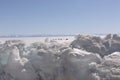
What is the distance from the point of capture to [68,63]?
5969 mm

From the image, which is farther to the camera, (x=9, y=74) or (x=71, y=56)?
(x=9, y=74)

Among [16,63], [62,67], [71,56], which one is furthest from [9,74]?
[71,56]

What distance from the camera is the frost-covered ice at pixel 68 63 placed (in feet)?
16.9

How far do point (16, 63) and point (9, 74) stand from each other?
0.43m

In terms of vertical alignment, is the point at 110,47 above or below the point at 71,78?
above

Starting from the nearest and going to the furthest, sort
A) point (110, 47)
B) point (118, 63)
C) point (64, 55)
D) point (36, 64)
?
point (118, 63)
point (64, 55)
point (36, 64)
point (110, 47)

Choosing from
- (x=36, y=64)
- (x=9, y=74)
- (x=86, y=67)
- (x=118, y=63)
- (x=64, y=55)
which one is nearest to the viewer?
(x=118, y=63)

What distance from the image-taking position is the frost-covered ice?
516 cm

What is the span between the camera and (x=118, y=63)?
512 centimetres

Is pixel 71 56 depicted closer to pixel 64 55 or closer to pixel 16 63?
pixel 64 55

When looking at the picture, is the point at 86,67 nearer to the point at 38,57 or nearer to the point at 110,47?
the point at 38,57

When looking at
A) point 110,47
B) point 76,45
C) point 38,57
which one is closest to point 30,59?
point 38,57

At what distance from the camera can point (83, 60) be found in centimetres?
570

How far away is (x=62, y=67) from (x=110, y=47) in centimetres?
242
